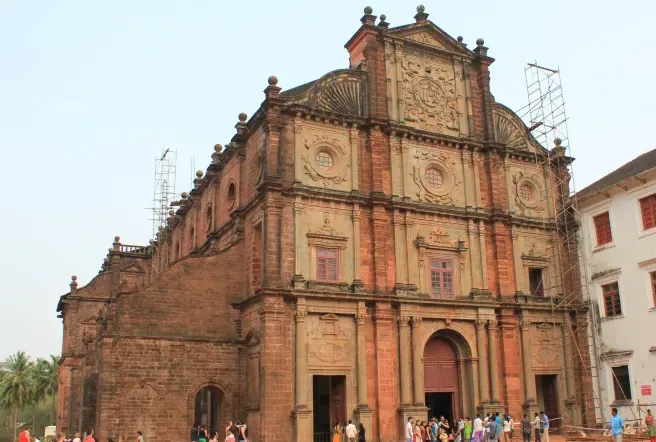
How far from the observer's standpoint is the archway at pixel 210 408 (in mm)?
25094

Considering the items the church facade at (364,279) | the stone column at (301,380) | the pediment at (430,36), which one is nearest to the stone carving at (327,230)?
the church facade at (364,279)

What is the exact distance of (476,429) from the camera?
81.3ft

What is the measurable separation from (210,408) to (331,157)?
11.9m

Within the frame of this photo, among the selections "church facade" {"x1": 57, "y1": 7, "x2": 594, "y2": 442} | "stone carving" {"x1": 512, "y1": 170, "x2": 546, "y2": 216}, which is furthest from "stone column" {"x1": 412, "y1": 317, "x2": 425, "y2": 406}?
"stone carving" {"x1": 512, "y1": 170, "x2": 546, "y2": 216}

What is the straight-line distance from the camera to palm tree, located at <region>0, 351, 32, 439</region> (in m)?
63.4

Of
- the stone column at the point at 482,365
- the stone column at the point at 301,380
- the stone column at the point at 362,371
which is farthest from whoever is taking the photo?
the stone column at the point at 482,365

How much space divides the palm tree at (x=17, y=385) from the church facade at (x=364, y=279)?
117ft

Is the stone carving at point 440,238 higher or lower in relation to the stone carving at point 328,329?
higher

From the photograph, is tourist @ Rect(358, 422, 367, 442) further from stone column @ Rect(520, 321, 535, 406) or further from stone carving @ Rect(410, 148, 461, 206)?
stone carving @ Rect(410, 148, 461, 206)

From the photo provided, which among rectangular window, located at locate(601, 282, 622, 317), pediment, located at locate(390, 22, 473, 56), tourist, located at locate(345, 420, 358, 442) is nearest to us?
tourist, located at locate(345, 420, 358, 442)

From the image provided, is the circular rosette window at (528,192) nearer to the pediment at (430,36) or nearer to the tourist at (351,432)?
the pediment at (430,36)

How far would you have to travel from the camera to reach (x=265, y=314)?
937 inches

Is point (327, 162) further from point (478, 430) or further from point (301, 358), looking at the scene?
point (478, 430)

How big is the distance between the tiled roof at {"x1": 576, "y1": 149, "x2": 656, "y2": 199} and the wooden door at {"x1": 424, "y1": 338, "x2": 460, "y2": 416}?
32.4 ft
